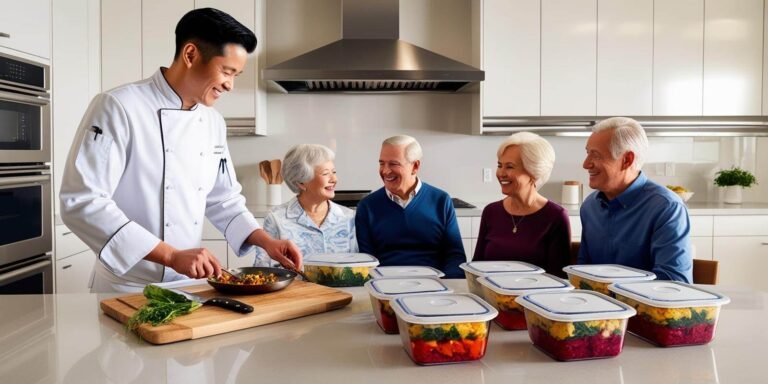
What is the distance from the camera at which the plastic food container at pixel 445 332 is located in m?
1.07

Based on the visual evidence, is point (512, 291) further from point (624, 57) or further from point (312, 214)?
point (624, 57)

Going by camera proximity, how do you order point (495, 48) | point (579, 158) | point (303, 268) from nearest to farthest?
point (303, 268)
point (495, 48)
point (579, 158)

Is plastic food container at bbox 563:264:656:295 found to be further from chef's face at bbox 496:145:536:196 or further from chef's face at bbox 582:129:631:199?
chef's face at bbox 496:145:536:196

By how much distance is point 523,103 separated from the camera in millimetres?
4121

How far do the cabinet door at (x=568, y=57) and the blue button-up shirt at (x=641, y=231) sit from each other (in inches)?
74.9

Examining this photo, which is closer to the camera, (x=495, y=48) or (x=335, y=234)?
(x=335, y=234)

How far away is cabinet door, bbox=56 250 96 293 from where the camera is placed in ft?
11.0

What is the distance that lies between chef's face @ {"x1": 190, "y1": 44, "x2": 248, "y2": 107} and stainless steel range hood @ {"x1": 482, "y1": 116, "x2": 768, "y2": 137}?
8.13 ft

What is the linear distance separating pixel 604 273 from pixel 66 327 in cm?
119

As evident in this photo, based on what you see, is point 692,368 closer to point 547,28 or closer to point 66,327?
point 66,327

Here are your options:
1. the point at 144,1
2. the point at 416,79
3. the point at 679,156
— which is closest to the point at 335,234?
the point at 416,79

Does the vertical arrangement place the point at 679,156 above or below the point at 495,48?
below

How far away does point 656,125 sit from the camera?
4219 millimetres

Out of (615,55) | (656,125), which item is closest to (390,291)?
(615,55)
